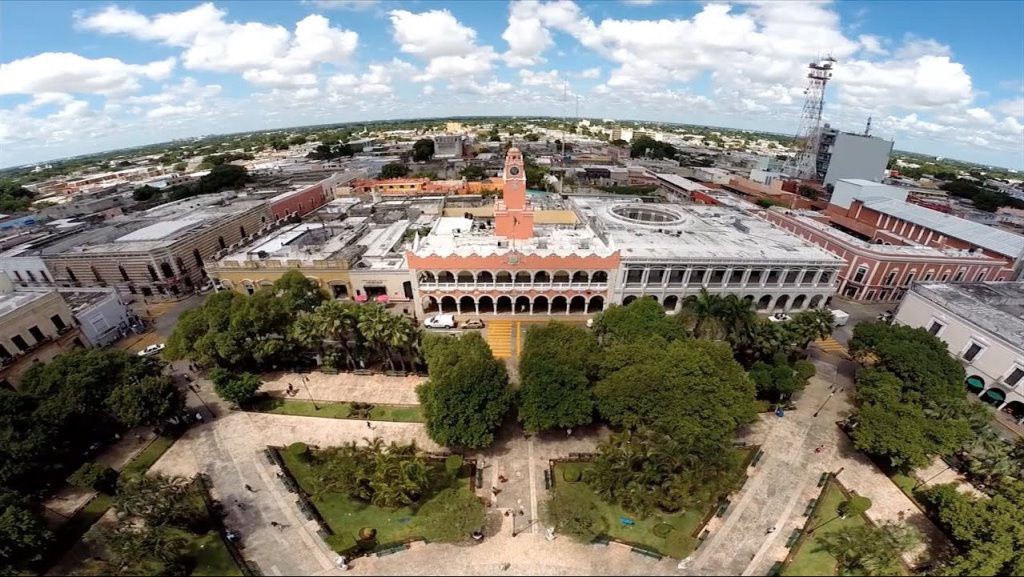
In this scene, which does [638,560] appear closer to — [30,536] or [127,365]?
[30,536]

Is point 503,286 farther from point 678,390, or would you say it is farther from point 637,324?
point 678,390

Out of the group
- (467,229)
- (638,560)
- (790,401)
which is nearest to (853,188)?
(790,401)

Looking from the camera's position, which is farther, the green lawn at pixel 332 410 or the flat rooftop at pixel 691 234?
the flat rooftop at pixel 691 234

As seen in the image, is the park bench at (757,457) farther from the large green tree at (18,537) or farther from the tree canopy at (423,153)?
the tree canopy at (423,153)

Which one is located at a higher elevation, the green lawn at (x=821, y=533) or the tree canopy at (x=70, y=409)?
the tree canopy at (x=70, y=409)

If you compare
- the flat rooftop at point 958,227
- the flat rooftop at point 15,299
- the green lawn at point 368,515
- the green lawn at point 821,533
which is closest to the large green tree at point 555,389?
the green lawn at point 368,515
